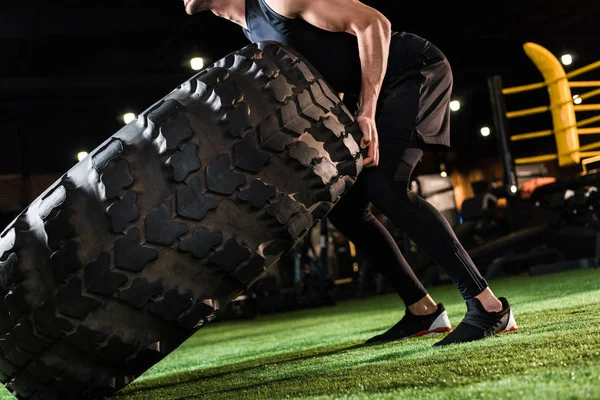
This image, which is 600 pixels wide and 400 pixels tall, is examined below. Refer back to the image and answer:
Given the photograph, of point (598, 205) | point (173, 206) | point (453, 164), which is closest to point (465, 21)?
point (598, 205)

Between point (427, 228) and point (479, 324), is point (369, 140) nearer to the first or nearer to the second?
point (427, 228)

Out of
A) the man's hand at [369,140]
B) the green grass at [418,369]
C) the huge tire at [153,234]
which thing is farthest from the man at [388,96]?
the huge tire at [153,234]

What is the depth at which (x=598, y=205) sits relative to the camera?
5164mm

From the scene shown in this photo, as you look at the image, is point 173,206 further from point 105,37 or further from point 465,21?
point 465,21

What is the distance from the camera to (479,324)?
173 cm

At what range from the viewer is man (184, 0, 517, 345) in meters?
1.70

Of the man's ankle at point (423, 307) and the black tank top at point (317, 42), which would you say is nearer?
the black tank top at point (317, 42)

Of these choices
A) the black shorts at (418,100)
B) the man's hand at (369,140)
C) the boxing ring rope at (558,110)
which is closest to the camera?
the man's hand at (369,140)

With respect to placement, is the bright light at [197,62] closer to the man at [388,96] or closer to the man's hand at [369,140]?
the man at [388,96]

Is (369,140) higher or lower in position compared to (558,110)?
lower

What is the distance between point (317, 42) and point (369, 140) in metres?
0.30

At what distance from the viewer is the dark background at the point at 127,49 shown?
8492 mm

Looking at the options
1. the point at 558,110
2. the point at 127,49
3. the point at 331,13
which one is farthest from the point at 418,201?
the point at 127,49

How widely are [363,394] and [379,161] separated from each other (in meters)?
0.82
